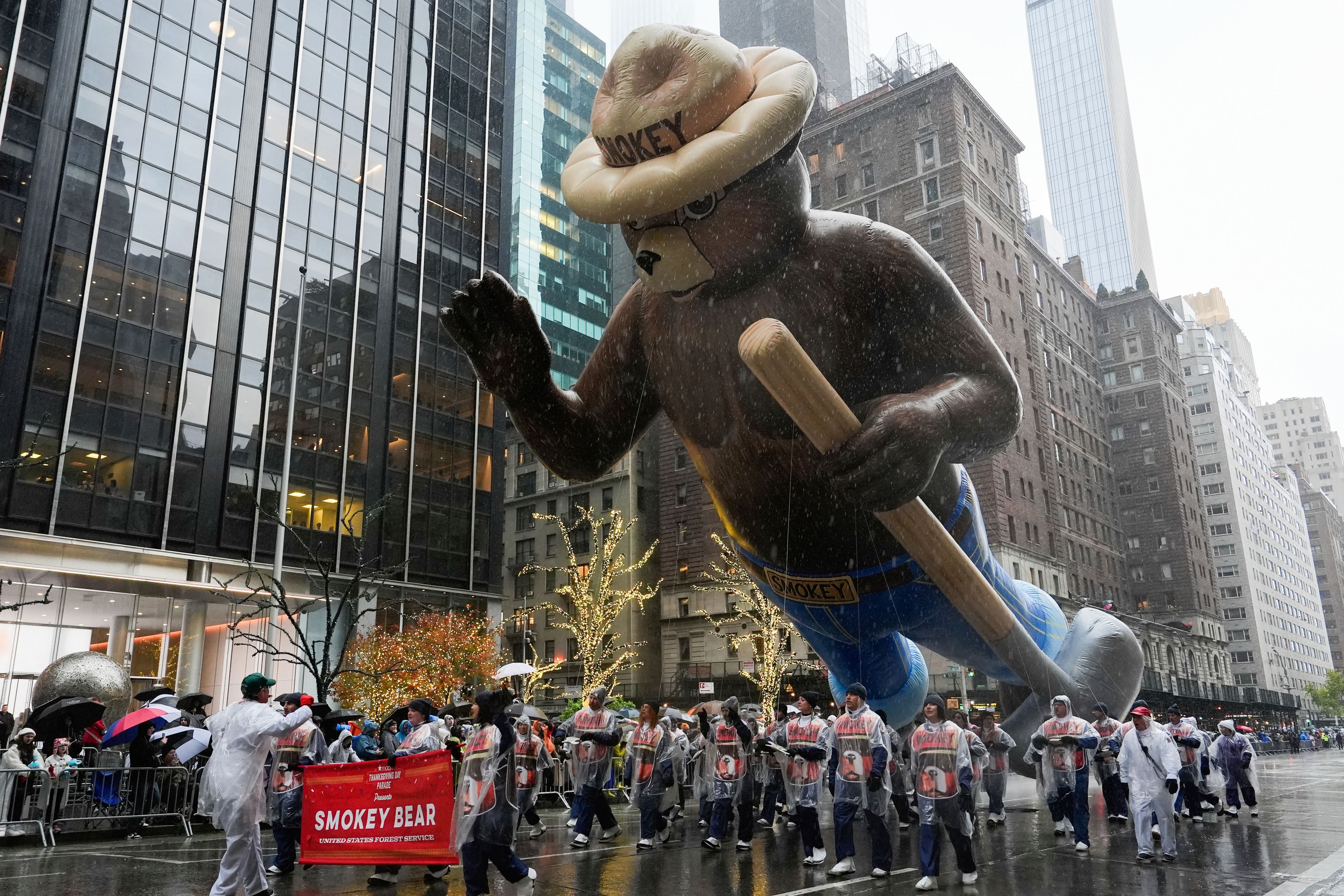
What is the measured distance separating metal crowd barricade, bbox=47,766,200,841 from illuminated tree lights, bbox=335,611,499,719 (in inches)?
440

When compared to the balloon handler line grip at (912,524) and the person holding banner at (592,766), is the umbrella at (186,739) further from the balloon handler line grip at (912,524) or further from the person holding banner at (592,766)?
the balloon handler line grip at (912,524)

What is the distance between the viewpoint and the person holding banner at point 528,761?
10.4m

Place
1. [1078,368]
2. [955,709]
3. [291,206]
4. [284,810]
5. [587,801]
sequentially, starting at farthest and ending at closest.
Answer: [1078,368], [291,206], [955,709], [587,801], [284,810]

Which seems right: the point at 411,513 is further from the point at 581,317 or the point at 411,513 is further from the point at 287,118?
the point at 581,317

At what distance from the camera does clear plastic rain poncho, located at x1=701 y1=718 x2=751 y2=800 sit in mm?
11273

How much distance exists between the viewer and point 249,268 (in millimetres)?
30906

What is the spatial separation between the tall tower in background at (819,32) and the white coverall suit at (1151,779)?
44.9ft

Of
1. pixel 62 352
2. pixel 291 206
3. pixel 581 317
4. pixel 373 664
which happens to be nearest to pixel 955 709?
pixel 373 664

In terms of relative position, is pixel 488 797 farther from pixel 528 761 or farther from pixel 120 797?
pixel 120 797

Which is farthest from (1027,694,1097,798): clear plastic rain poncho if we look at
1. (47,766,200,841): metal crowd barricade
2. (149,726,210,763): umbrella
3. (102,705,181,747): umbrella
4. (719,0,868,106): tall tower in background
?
(719,0,868,106): tall tower in background

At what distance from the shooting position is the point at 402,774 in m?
8.50

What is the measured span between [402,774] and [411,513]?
86.2 ft

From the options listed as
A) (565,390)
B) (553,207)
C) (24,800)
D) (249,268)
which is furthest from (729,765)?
(553,207)

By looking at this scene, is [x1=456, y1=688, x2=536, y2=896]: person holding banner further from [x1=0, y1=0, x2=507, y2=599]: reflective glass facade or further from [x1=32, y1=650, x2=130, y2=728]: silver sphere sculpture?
[x1=0, y1=0, x2=507, y2=599]: reflective glass facade
